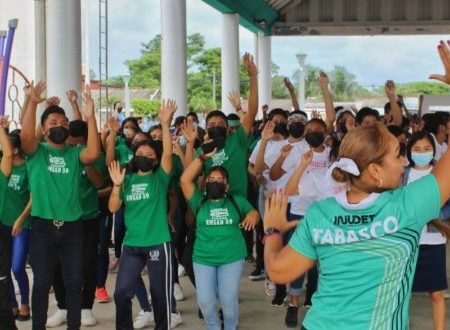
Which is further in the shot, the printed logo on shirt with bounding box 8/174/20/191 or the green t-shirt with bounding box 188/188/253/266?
the printed logo on shirt with bounding box 8/174/20/191

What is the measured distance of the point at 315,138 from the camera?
534 centimetres

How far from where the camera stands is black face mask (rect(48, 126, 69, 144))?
4582 mm

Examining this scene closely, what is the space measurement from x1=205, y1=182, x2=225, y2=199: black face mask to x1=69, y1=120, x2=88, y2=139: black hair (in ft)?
4.59

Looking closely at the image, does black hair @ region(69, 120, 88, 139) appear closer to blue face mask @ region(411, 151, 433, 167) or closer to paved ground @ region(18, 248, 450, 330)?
paved ground @ region(18, 248, 450, 330)

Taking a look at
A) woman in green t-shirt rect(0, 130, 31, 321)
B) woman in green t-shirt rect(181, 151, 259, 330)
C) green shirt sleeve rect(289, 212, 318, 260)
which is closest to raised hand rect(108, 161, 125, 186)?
woman in green t-shirt rect(181, 151, 259, 330)

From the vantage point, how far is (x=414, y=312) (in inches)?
226

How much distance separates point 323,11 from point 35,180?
63.8 ft

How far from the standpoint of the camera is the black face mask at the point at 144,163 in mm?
4535

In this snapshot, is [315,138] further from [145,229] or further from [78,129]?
[78,129]

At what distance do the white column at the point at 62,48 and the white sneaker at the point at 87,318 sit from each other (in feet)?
10.8

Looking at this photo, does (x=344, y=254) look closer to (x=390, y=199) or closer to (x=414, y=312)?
(x=390, y=199)

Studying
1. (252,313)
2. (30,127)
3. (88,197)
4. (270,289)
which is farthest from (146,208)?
(270,289)

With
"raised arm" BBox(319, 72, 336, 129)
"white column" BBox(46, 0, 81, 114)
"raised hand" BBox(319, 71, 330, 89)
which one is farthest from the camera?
"white column" BBox(46, 0, 81, 114)

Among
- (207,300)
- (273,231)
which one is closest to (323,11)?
(207,300)
